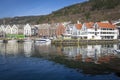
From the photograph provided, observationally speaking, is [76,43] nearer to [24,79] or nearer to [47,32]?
[47,32]

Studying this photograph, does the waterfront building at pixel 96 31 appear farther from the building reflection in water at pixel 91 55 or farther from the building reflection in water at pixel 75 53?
the building reflection in water at pixel 91 55

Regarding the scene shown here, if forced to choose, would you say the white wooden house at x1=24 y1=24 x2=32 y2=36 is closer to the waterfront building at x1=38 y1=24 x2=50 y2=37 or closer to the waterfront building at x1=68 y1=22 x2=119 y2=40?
the waterfront building at x1=38 y1=24 x2=50 y2=37

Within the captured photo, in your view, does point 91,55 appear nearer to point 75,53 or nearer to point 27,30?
point 75,53

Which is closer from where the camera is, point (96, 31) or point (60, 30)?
point (96, 31)

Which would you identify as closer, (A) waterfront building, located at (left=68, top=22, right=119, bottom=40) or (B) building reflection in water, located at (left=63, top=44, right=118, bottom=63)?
(B) building reflection in water, located at (left=63, top=44, right=118, bottom=63)

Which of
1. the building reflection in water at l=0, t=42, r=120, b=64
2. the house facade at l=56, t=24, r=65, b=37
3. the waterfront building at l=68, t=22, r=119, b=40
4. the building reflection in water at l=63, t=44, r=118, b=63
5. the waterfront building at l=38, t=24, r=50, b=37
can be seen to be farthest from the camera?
the waterfront building at l=38, t=24, r=50, b=37

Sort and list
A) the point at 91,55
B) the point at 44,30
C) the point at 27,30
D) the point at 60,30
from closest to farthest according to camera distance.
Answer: the point at 91,55
the point at 60,30
the point at 44,30
the point at 27,30

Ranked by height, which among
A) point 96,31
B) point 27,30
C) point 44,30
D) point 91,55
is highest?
point 27,30

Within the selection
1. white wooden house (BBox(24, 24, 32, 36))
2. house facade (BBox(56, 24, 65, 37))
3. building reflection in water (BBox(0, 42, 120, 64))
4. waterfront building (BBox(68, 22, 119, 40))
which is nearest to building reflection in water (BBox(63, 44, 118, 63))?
building reflection in water (BBox(0, 42, 120, 64))

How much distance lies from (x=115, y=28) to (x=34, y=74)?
8464cm

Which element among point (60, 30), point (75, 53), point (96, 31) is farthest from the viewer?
point (60, 30)

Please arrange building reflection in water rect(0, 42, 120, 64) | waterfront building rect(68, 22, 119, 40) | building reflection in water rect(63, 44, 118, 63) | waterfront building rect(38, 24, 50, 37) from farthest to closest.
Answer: waterfront building rect(38, 24, 50, 37), waterfront building rect(68, 22, 119, 40), building reflection in water rect(0, 42, 120, 64), building reflection in water rect(63, 44, 118, 63)

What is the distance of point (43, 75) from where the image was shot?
30422 millimetres

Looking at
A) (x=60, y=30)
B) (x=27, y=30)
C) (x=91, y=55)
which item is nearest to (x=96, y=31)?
(x=60, y=30)
